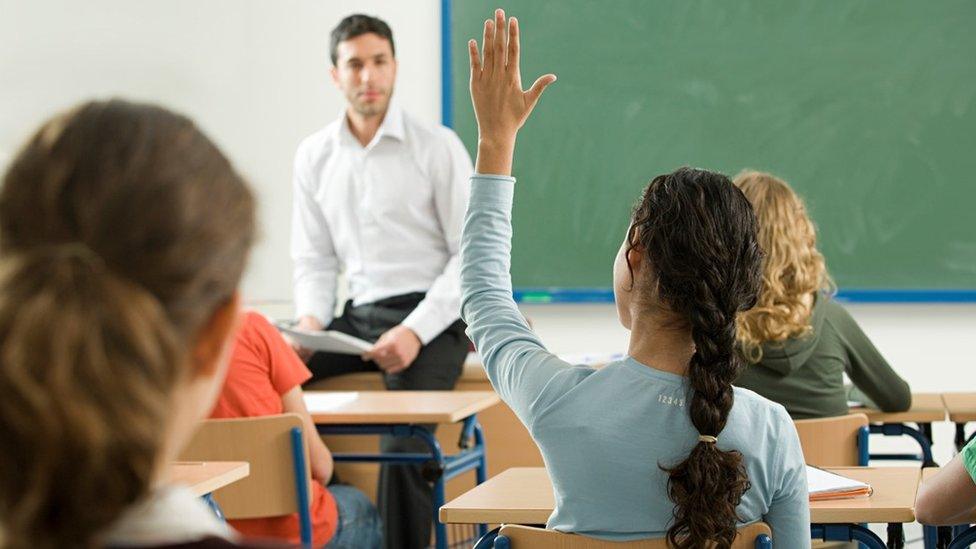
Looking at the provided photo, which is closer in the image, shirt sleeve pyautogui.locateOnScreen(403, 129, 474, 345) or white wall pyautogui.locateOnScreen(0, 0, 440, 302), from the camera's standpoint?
shirt sleeve pyautogui.locateOnScreen(403, 129, 474, 345)

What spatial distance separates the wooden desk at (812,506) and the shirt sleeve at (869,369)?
34.9 inches

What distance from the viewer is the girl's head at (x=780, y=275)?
9.50 feet

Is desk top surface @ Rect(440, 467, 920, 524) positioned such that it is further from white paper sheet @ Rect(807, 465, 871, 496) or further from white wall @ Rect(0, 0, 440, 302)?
white wall @ Rect(0, 0, 440, 302)

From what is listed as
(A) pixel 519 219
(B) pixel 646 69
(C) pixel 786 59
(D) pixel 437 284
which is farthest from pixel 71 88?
(C) pixel 786 59

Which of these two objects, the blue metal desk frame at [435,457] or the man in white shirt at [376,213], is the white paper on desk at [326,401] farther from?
the man in white shirt at [376,213]

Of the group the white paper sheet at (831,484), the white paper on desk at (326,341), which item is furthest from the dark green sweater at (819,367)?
the white paper on desk at (326,341)

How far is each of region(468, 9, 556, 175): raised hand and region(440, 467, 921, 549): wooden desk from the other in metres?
0.64

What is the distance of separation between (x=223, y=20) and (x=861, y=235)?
123 inches

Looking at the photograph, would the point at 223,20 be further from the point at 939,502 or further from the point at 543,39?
the point at 939,502

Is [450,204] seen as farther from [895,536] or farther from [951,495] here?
[951,495]

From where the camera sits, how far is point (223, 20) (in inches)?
227

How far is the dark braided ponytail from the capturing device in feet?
5.35

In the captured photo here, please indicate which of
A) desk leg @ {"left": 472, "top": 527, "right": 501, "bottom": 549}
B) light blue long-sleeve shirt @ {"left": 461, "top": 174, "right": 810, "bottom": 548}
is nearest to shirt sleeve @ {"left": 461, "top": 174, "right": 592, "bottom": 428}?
light blue long-sleeve shirt @ {"left": 461, "top": 174, "right": 810, "bottom": 548}

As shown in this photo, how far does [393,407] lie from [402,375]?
3.09 feet
